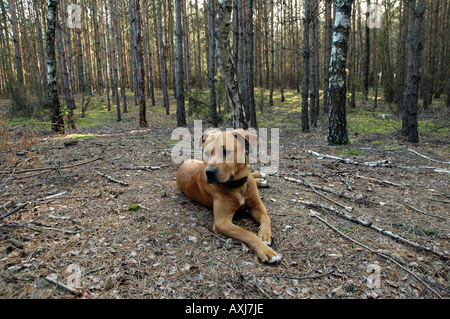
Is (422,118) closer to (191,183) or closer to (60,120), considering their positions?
(191,183)

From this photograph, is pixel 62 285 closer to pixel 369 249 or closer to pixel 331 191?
pixel 369 249

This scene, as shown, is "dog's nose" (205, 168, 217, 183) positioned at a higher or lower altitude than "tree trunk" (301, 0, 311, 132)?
lower

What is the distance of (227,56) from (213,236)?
16.9 ft

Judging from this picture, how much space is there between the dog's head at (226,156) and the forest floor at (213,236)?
0.75 m

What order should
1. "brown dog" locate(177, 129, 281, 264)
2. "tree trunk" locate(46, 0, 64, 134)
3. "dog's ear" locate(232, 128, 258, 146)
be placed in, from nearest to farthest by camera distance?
1. "brown dog" locate(177, 129, 281, 264)
2. "dog's ear" locate(232, 128, 258, 146)
3. "tree trunk" locate(46, 0, 64, 134)

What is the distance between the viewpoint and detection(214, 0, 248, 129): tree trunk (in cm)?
678

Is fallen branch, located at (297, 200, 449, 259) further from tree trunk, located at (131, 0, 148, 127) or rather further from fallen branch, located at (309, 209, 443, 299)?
tree trunk, located at (131, 0, 148, 127)

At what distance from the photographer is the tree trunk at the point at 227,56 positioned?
678 centimetres

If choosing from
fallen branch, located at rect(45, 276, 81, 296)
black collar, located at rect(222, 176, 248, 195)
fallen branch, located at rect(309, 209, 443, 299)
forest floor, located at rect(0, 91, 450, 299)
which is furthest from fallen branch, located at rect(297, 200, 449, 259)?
fallen branch, located at rect(45, 276, 81, 296)

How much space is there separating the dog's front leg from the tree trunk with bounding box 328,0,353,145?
5.94 metres

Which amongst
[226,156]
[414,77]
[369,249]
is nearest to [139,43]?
[414,77]

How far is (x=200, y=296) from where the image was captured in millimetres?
2324
